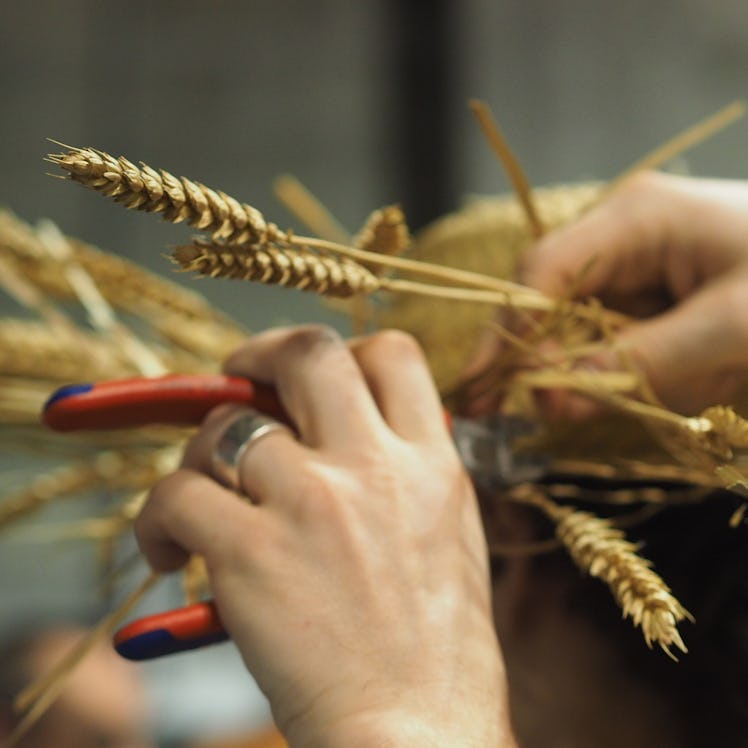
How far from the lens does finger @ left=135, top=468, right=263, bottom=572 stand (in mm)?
444

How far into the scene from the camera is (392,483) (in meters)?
0.45

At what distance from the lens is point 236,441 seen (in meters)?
0.47

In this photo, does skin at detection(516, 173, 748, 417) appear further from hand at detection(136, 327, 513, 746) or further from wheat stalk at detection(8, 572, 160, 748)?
wheat stalk at detection(8, 572, 160, 748)

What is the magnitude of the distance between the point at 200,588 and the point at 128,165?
1.28ft

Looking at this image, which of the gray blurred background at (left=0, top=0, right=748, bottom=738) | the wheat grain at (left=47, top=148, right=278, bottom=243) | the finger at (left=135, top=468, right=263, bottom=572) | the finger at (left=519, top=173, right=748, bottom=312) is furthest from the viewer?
the gray blurred background at (left=0, top=0, right=748, bottom=738)

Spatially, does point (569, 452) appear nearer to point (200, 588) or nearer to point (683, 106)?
point (200, 588)

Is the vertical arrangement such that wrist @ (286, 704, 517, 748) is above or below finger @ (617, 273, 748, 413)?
below

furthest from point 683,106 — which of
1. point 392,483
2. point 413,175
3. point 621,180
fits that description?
point 392,483

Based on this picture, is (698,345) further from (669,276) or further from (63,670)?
(63,670)

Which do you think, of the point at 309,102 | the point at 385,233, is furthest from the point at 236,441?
the point at 309,102

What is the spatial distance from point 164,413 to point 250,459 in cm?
7

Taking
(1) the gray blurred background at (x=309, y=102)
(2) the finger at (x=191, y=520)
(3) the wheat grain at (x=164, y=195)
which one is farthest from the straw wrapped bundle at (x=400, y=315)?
(1) the gray blurred background at (x=309, y=102)

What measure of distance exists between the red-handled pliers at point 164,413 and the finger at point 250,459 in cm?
1

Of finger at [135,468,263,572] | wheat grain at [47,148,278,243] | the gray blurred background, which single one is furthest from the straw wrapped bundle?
the gray blurred background
